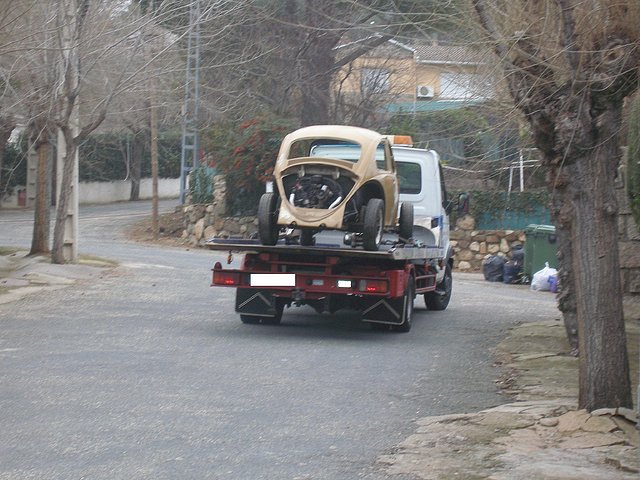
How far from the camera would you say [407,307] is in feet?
43.7

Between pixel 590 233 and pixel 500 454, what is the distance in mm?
1891

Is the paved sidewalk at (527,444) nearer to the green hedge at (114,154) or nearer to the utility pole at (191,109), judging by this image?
the utility pole at (191,109)

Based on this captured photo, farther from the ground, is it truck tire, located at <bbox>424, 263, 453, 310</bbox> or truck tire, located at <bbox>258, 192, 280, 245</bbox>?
truck tire, located at <bbox>258, 192, 280, 245</bbox>

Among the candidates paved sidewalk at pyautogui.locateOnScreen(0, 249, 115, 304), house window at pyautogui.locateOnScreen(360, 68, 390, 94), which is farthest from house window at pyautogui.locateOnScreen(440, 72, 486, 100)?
house window at pyautogui.locateOnScreen(360, 68, 390, 94)

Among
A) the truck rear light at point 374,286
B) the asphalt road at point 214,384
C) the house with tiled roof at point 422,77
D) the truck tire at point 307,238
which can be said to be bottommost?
the asphalt road at point 214,384

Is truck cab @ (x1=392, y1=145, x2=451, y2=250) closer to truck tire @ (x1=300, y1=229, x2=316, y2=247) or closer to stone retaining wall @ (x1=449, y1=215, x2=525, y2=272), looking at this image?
truck tire @ (x1=300, y1=229, x2=316, y2=247)

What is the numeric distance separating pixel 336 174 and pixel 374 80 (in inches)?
846

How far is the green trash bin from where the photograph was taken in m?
23.2

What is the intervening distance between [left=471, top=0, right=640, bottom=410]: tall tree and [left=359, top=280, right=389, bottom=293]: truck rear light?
4.54 meters

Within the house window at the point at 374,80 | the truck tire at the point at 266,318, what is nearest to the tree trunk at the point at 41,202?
the truck tire at the point at 266,318

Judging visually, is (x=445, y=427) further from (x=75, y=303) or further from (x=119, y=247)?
(x=119, y=247)

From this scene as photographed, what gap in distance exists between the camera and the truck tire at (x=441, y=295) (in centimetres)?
1659

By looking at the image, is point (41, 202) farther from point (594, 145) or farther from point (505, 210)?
point (594, 145)

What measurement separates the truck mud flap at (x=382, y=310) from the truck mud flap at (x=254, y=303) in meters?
1.19
